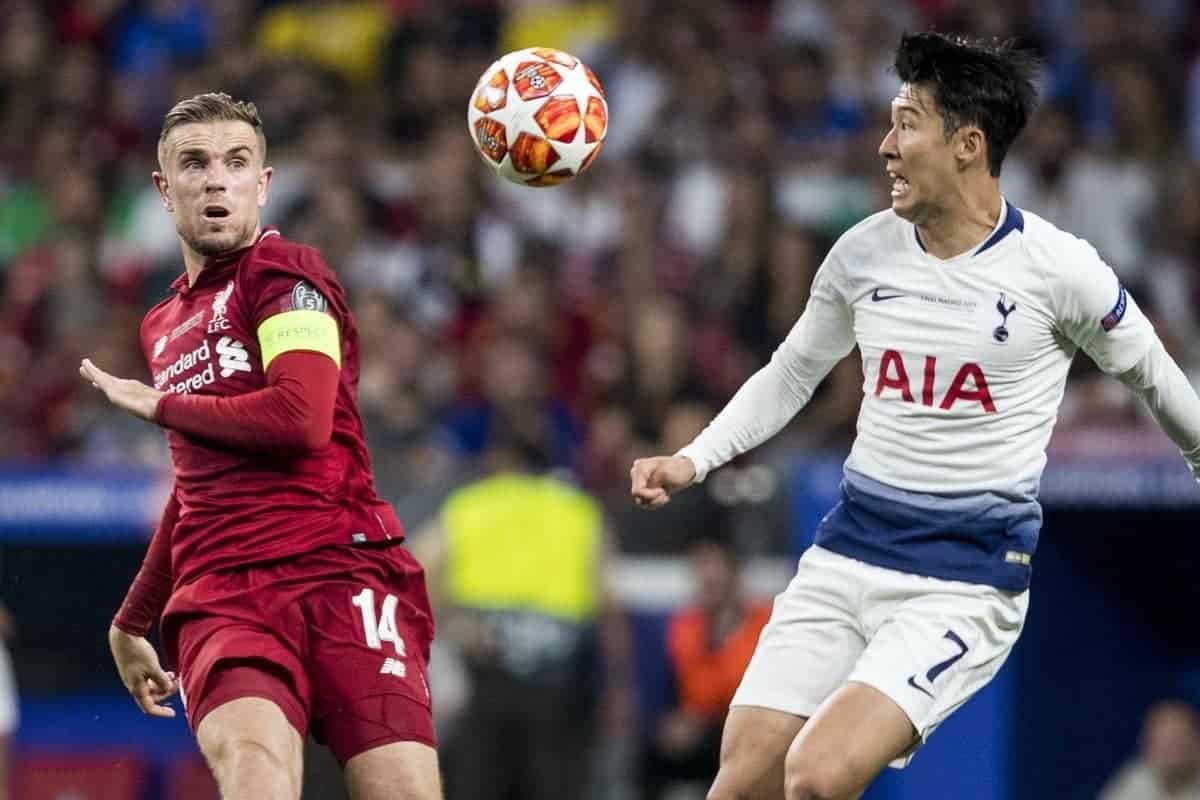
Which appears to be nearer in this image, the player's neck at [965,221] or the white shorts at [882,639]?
the white shorts at [882,639]

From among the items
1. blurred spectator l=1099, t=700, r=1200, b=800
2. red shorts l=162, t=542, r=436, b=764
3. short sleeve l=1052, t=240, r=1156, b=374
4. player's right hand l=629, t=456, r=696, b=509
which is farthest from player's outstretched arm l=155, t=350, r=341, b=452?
blurred spectator l=1099, t=700, r=1200, b=800

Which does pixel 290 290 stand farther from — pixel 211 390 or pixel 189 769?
pixel 189 769

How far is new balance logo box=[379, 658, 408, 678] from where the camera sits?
214 inches

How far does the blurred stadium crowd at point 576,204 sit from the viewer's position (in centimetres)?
1047

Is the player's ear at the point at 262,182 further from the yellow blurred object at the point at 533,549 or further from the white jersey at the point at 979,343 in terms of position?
the yellow blurred object at the point at 533,549

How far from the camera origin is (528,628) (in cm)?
999

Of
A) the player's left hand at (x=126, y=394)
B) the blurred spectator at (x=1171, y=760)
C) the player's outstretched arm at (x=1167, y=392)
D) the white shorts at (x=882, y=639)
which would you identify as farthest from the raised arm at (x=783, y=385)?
the blurred spectator at (x=1171, y=760)

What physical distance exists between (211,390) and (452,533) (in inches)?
187

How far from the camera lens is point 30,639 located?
1150 cm

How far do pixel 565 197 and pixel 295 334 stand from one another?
22.6 feet

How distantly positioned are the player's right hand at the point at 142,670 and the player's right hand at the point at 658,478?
1.41 metres

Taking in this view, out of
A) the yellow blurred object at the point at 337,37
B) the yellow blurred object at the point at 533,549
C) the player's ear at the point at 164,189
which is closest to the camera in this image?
the player's ear at the point at 164,189

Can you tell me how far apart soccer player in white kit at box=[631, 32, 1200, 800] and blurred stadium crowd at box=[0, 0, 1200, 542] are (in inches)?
146

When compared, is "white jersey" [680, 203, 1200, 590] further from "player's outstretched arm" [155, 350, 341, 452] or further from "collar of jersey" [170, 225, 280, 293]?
"collar of jersey" [170, 225, 280, 293]
